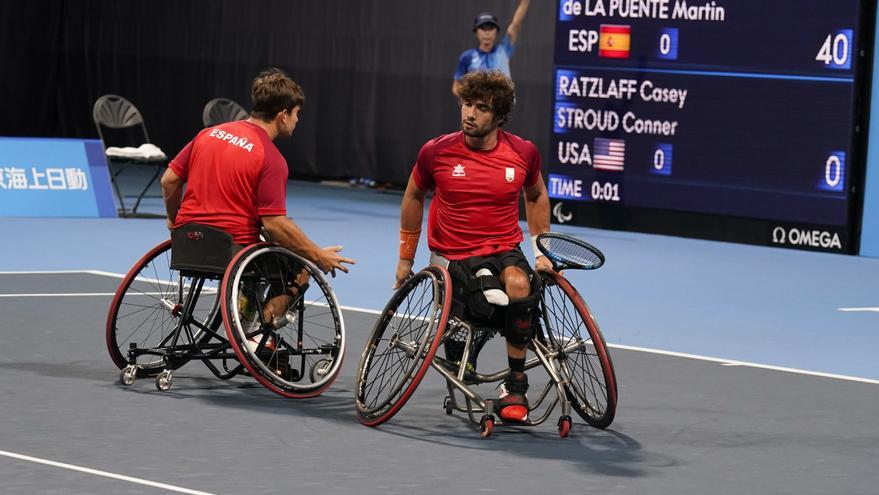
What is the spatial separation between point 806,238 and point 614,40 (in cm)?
221

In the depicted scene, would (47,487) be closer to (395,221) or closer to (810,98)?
(810,98)

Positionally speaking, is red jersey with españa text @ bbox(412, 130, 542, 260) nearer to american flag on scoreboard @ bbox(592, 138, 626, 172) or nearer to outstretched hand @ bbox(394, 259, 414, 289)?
outstretched hand @ bbox(394, 259, 414, 289)

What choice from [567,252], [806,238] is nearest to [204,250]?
[567,252]

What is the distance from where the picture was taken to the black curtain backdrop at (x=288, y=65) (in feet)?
56.3

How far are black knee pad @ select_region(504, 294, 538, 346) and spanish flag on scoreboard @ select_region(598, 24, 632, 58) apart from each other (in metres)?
7.91

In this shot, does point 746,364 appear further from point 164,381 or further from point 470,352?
Result: point 164,381

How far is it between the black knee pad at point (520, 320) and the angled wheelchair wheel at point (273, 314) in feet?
2.51

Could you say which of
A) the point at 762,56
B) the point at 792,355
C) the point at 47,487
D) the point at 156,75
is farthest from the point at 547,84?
the point at 47,487

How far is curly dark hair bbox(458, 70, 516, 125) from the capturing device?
20.7 ft

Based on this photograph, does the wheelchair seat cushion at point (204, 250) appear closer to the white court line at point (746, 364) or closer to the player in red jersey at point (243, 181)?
the player in red jersey at point (243, 181)

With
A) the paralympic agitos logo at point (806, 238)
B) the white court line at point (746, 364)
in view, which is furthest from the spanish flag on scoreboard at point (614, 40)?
the white court line at point (746, 364)

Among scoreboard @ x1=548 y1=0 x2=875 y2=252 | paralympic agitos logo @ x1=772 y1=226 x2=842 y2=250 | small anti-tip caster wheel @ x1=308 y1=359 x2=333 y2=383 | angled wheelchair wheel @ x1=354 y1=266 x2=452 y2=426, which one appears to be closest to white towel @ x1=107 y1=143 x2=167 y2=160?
scoreboard @ x1=548 y1=0 x2=875 y2=252

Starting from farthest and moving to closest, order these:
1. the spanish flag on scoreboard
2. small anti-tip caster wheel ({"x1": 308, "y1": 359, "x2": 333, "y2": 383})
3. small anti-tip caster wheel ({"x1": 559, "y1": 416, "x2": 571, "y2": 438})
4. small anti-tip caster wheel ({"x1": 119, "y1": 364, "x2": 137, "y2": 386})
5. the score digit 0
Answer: the spanish flag on scoreboard → the score digit 0 → small anti-tip caster wheel ({"x1": 119, "y1": 364, "x2": 137, "y2": 386}) → small anti-tip caster wheel ({"x1": 308, "y1": 359, "x2": 333, "y2": 383}) → small anti-tip caster wheel ({"x1": 559, "y1": 416, "x2": 571, "y2": 438})

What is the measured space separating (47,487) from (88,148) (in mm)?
9346
